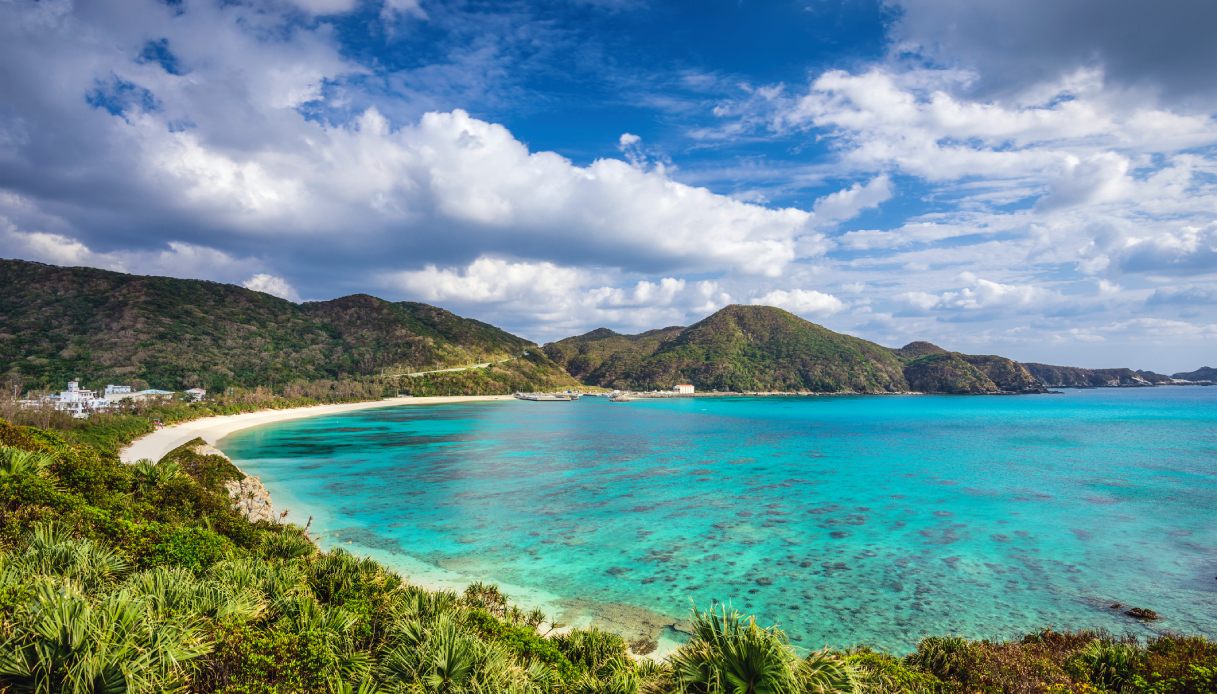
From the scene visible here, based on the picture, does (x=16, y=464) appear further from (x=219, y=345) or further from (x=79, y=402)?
(x=219, y=345)

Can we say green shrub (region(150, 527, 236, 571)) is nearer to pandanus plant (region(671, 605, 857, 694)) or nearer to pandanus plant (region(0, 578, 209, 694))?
pandanus plant (region(0, 578, 209, 694))

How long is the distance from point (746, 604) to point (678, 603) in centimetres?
237

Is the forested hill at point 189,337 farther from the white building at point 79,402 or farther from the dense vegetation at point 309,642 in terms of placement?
the dense vegetation at point 309,642

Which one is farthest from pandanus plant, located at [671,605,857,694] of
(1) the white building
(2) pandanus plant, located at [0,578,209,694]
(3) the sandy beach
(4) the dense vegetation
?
(1) the white building

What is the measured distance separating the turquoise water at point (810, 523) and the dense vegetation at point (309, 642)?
520 centimetres

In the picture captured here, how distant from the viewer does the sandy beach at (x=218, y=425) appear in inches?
1654

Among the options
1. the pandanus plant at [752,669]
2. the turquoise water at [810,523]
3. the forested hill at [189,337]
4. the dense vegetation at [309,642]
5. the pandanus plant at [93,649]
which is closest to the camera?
the pandanus plant at [93,649]

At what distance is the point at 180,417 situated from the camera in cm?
6706

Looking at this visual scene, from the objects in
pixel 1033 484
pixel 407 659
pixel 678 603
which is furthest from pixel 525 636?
pixel 1033 484

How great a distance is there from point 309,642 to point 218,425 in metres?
81.4

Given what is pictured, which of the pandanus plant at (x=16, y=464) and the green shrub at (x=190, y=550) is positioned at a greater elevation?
the pandanus plant at (x=16, y=464)

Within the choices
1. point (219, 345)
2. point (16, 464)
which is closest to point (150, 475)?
point (16, 464)

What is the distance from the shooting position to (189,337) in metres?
128

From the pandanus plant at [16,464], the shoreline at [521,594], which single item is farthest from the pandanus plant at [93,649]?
the shoreline at [521,594]
